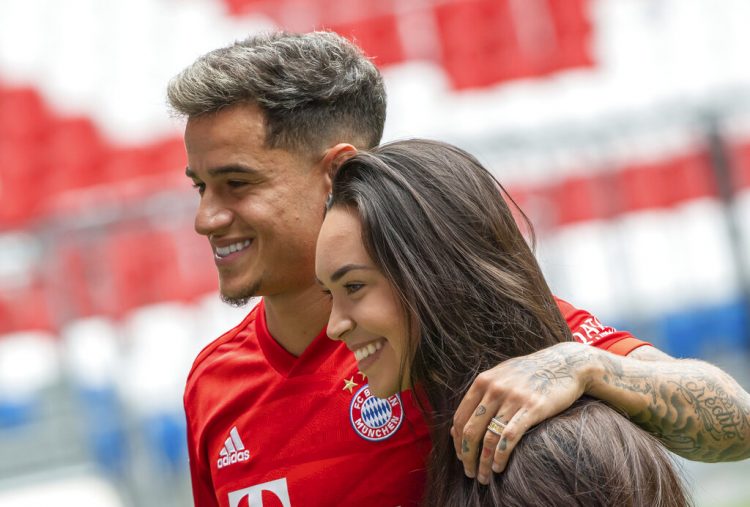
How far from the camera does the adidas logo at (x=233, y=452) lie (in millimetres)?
2725

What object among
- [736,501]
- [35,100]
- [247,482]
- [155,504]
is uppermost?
[35,100]

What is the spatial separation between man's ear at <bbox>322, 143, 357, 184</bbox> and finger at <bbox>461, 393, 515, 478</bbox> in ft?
2.89

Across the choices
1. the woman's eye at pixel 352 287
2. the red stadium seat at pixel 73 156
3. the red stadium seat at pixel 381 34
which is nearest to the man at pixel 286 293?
the woman's eye at pixel 352 287

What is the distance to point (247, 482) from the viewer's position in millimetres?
2697

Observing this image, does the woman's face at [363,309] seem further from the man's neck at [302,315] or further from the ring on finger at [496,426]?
the man's neck at [302,315]

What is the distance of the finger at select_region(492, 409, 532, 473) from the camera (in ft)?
6.59

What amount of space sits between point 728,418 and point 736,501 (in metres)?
4.77

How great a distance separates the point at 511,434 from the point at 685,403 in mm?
458

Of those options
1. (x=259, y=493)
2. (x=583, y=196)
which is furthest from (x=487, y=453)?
(x=583, y=196)

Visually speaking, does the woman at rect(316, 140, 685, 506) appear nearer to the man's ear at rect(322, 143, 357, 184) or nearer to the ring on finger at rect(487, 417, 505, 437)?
the ring on finger at rect(487, 417, 505, 437)

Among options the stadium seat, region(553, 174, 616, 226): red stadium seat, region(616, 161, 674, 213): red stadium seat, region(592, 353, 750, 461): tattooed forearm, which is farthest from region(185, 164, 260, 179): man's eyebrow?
region(616, 161, 674, 213): red stadium seat

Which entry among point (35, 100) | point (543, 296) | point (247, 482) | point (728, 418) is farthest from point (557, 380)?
point (35, 100)

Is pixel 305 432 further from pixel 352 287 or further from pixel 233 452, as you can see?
pixel 352 287

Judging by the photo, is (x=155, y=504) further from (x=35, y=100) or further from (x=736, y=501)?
(x=35, y=100)
